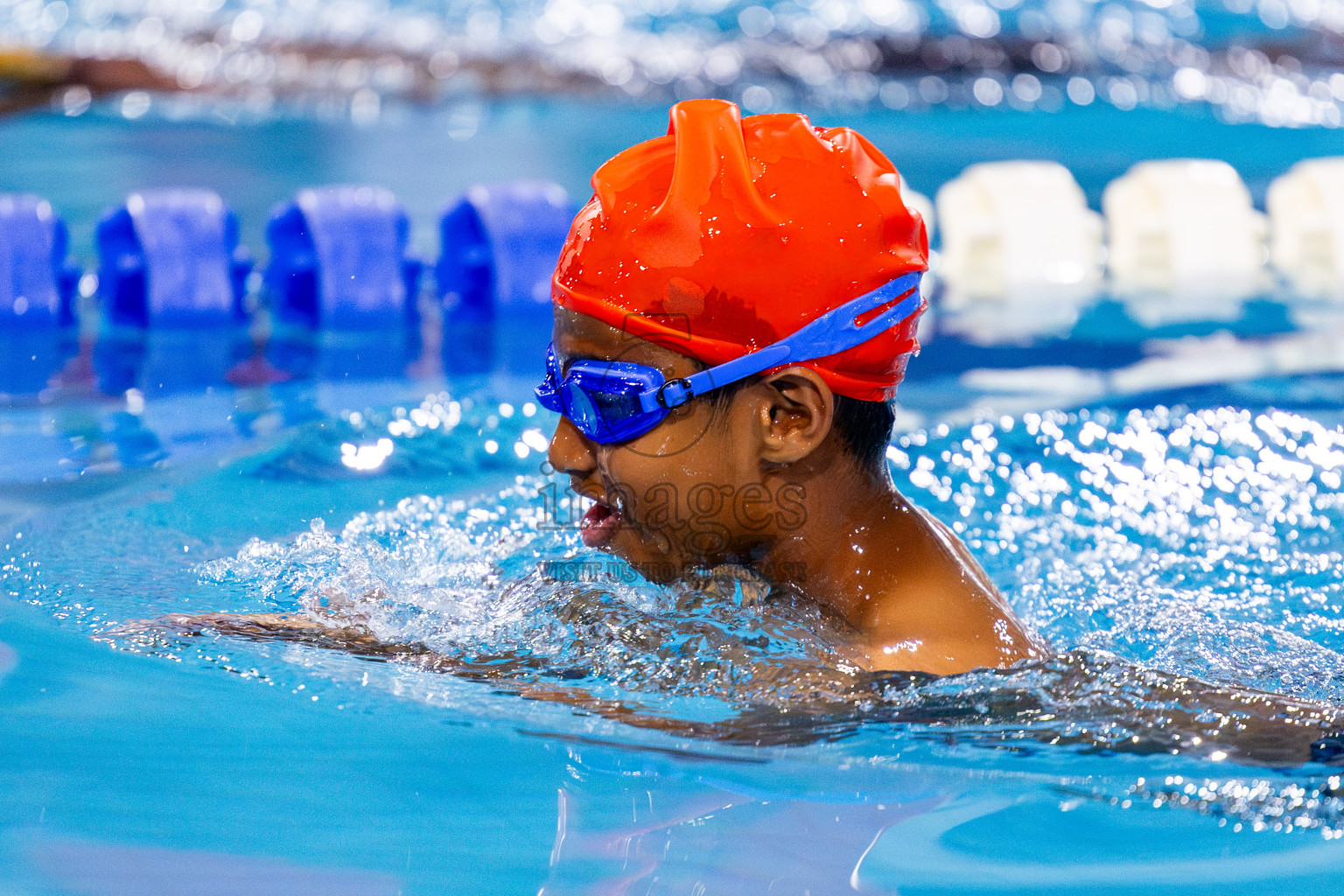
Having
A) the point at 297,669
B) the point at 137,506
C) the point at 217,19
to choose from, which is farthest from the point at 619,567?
the point at 217,19

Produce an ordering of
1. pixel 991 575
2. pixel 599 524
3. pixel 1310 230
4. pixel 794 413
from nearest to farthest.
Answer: pixel 794 413 < pixel 599 524 < pixel 991 575 < pixel 1310 230

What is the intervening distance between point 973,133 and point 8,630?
8860mm

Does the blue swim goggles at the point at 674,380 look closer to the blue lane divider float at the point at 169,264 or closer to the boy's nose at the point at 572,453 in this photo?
the boy's nose at the point at 572,453

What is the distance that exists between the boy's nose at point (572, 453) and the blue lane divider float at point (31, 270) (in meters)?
3.67

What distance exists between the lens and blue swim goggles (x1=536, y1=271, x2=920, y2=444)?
2166 mm

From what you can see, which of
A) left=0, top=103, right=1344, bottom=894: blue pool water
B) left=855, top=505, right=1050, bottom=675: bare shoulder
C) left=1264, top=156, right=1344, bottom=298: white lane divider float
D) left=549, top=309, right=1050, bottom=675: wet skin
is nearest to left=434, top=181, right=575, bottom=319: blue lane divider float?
left=0, top=103, right=1344, bottom=894: blue pool water

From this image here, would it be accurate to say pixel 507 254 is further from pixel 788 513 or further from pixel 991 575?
pixel 788 513

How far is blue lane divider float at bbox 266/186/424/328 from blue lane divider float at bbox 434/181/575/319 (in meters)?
0.24

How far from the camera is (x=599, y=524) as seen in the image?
2.37m

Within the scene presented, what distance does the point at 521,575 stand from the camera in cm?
279

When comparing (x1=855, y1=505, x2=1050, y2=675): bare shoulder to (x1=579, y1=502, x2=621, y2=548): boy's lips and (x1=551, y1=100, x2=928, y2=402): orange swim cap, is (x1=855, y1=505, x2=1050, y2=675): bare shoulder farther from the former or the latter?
(x1=579, y1=502, x2=621, y2=548): boy's lips

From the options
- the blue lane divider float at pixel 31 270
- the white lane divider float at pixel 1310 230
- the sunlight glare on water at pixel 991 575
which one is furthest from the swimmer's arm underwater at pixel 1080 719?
the white lane divider float at pixel 1310 230

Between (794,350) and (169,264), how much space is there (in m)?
3.82

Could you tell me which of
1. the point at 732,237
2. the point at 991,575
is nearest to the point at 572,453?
the point at 732,237
